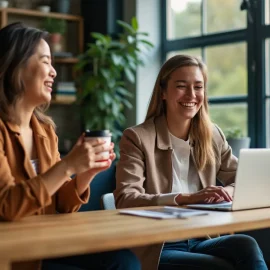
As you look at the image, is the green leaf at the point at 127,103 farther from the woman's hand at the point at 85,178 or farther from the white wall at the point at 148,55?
the woman's hand at the point at 85,178

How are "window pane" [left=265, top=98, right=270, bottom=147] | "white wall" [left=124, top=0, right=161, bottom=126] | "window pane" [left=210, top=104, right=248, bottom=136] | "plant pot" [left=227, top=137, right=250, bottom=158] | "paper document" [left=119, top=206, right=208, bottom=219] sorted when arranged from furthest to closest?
"white wall" [left=124, top=0, right=161, bottom=126]
"window pane" [left=210, top=104, right=248, bottom=136]
"window pane" [left=265, top=98, right=270, bottom=147]
"plant pot" [left=227, top=137, right=250, bottom=158]
"paper document" [left=119, top=206, right=208, bottom=219]

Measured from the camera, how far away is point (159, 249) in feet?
6.59

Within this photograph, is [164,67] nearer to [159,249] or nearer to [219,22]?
[159,249]

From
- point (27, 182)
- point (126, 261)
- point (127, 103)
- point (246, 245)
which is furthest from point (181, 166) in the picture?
point (127, 103)

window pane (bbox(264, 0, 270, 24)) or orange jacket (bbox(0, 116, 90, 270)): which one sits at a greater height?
window pane (bbox(264, 0, 270, 24))

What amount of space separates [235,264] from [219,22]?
3193mm

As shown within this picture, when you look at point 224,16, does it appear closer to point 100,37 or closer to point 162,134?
point 100,37

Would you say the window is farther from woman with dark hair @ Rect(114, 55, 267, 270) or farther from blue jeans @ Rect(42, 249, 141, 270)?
blue jeans @ Rect(42, 249, 141, 270)

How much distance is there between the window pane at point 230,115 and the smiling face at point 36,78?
9.77 ft

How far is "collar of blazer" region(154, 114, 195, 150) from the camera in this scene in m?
2.44

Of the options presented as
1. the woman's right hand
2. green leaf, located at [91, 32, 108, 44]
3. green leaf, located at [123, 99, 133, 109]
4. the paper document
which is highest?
green leaf, located at [91, 32, 108, 44]

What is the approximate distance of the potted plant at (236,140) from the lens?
416cm

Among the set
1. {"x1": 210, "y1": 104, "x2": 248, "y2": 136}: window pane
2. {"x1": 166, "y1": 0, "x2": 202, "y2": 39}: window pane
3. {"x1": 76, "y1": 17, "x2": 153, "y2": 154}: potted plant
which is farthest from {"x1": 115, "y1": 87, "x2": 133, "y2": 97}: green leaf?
{"x1": 210, "y1": 104, "x2": 248, "y2": 136}: window pane

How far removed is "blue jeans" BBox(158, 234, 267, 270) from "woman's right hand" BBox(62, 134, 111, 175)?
59cm
